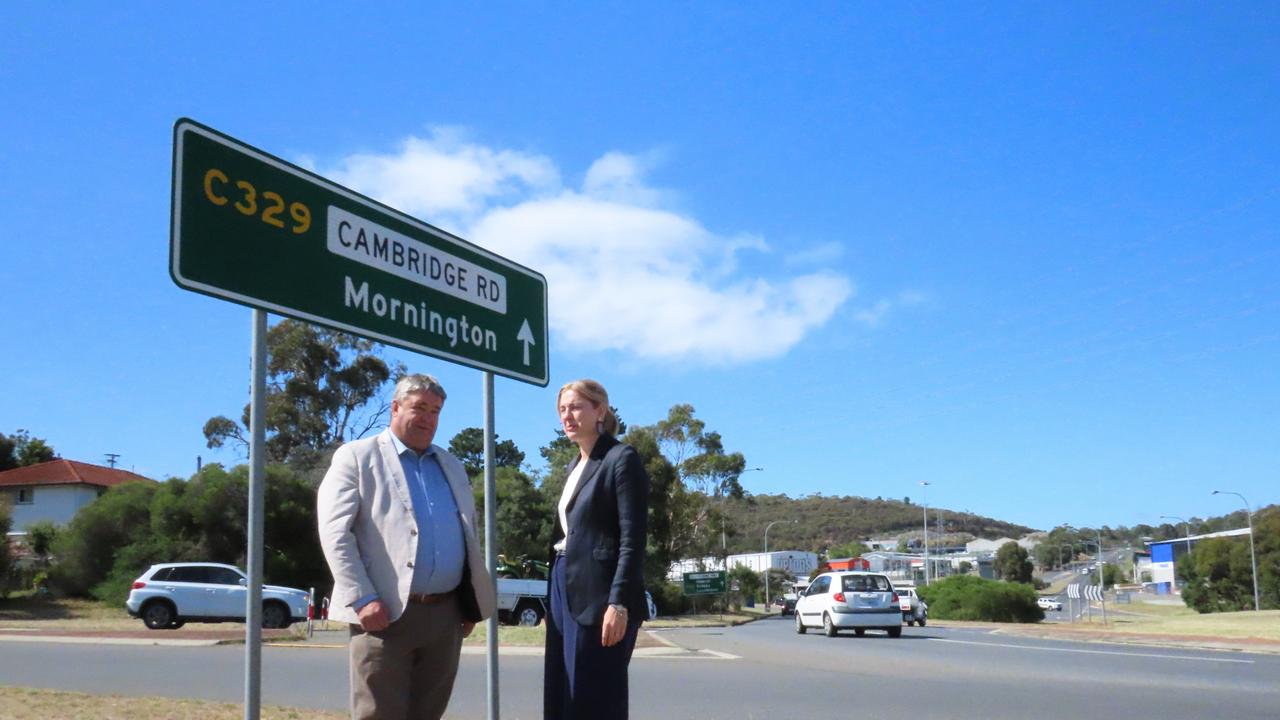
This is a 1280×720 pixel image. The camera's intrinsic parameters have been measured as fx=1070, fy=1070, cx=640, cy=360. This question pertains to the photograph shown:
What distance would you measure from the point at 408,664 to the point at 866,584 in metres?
20.3

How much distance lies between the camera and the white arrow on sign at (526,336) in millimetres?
5641

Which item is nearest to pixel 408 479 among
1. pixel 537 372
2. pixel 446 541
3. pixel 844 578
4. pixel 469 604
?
pixel 446 541

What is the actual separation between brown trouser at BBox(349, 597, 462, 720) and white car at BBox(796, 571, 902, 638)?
19742 mm

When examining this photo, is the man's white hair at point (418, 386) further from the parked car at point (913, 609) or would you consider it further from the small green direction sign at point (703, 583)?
the small green direction sign at point (703, 583)

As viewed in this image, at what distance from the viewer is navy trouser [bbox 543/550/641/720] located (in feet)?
14.2

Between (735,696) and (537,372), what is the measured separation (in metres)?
5.47

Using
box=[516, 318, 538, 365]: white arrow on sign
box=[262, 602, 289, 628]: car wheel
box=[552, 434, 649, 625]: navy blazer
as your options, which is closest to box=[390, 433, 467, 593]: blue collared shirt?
box=[552, 434, 649, 625]: navy blazer

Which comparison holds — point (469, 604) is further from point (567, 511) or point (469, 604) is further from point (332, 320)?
point (332, 320)

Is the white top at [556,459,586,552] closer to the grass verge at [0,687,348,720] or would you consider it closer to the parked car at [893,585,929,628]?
the grass verge at [0,687,348,720]

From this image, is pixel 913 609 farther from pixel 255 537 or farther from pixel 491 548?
pixel 255 537

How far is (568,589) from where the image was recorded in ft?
14.6

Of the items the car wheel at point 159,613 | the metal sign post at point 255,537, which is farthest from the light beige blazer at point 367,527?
the car wheel at point 159,613

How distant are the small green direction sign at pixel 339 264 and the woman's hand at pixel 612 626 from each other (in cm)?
153

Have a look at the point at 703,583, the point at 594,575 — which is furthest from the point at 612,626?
the point at 703,583
